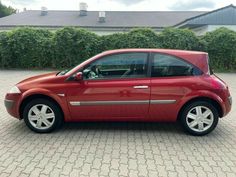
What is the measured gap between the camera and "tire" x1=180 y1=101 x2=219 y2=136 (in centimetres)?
473

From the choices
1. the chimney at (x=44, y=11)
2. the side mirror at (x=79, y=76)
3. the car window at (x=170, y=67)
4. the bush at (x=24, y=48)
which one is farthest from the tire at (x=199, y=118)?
the chimney at (x=44, y=11)

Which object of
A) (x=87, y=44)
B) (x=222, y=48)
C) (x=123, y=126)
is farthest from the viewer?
(x=87, y=44)

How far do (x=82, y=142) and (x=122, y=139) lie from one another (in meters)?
0.69

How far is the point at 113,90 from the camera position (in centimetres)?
466

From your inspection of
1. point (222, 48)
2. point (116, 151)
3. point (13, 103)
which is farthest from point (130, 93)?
point (222, 48)

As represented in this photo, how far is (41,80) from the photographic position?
4.85 m

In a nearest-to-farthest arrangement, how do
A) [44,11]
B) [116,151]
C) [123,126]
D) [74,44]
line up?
1. [116,151]
2. [123,126]
3. [74,44]
4. [44,11]

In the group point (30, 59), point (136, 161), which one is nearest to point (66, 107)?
point (136, 161)

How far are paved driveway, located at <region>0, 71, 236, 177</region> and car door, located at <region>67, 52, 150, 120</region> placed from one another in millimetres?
411

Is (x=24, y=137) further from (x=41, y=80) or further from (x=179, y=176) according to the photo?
(x=179, y=176)

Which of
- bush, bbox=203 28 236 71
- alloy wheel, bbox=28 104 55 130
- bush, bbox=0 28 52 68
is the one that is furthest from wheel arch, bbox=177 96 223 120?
bush, bbox=0 28 52 68

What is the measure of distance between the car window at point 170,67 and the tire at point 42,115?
6.28ft

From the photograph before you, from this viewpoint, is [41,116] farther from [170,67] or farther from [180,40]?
[180,40]

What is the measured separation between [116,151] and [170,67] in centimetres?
181
